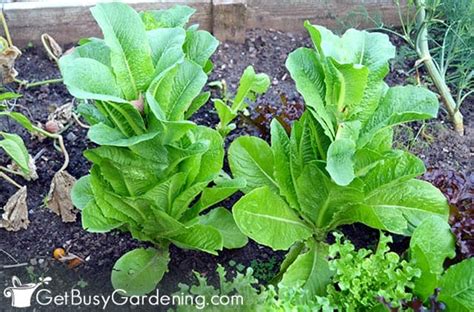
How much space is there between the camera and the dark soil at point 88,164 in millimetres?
2004

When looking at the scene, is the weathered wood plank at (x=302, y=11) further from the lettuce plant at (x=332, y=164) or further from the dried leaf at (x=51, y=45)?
the lettuce plant at (x=332, y=164)

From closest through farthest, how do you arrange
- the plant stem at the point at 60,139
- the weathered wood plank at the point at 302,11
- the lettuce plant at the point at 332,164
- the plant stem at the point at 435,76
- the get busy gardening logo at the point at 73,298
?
the lettuce plant at the point at 332,164, the get busy gardening logo at the point at 73,298, the plant stem at the point at 60,139, the plant stem at the point at 435,76, the weathered wood plank at the point at 302,11

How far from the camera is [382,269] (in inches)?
69.6

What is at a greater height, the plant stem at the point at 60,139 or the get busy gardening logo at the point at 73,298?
the plant stem at the point at 60,139

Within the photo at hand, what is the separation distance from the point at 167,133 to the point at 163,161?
104 millimetres

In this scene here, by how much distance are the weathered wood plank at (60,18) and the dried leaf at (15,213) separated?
0.85 m

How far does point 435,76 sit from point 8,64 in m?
1.54

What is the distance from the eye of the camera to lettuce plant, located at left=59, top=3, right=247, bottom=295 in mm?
1623

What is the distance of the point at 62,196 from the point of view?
2.09 meters

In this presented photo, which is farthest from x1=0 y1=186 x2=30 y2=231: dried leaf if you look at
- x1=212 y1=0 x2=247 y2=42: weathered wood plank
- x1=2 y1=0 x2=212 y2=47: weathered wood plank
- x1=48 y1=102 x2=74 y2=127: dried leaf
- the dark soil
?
x1=212 y1=0 x2=247 y2=42: weathered wood plank

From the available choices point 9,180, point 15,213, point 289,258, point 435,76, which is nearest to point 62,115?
point 9,180

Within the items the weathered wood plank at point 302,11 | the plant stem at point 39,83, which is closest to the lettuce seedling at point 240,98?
the weathered wood plank at point 302,11

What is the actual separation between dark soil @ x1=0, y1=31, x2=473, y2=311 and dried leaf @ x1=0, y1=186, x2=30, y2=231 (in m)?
0.03

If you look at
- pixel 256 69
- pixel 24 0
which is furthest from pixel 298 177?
pixel 24 0
